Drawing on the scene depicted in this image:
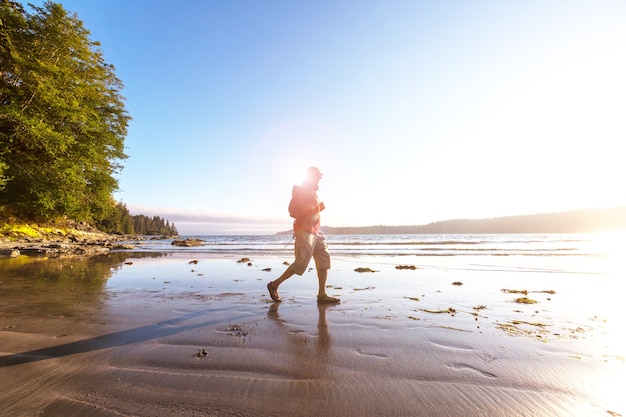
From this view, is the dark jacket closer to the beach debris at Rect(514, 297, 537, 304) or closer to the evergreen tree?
the beach debris at Rect(514, 297, 537, 304)

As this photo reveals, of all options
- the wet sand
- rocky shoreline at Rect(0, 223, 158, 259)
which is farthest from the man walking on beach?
rocky shoreline at Rect(0, 223, 158, 259)

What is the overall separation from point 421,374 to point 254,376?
139cm

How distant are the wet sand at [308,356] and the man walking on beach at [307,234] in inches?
15.6

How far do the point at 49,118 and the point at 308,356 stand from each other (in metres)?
21.1

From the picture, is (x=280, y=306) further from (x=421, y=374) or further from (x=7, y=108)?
(x=7, y=108)

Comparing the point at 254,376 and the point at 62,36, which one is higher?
the point at 62,36

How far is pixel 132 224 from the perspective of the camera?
371 feet

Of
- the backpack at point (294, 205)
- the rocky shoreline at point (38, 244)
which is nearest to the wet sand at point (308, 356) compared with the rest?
the backpack at point (294, 205)

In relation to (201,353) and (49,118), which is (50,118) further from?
(201,353)

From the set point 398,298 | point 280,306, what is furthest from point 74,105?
point 398,298

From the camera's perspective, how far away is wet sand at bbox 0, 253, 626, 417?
1.94 m

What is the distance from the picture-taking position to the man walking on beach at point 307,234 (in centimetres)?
546

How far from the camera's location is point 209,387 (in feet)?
7.02

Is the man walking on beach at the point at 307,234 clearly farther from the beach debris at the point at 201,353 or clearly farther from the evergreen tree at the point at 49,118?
the evergreen tree at the point at 49,118
